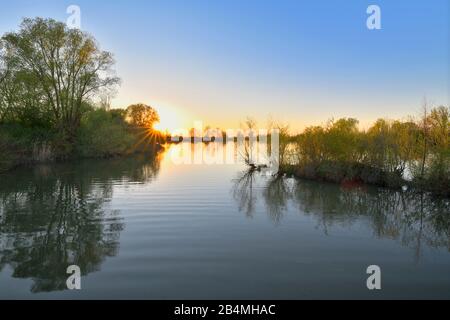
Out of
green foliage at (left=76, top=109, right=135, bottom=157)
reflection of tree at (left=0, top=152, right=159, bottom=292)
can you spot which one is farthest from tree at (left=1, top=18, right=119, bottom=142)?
reflection of tree at (left=0, top=152, right=159, bottom=292)

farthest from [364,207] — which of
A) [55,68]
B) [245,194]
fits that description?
[55,68]

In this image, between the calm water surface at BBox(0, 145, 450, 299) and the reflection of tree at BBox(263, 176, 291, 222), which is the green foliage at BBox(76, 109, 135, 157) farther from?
the reflection of tree at BBox(263, 176, 291, 222)

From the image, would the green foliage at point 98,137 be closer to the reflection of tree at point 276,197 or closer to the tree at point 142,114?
the reflection of tree at point 276,197

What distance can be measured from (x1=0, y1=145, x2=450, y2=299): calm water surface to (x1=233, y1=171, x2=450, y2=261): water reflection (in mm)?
50

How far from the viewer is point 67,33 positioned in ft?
131

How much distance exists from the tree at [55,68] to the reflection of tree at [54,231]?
22.6m

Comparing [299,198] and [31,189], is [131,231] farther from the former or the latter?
[31,189]

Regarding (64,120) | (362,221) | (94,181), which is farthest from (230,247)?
(64,120)

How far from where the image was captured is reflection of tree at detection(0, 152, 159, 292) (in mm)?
7668

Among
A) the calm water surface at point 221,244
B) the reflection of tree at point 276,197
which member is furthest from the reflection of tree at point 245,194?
the reflection of tree at point 276,197

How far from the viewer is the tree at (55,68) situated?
3719cm

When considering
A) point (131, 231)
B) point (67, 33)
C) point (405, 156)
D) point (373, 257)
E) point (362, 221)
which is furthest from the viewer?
point (67, 33)

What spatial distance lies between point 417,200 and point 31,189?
19.5 meters

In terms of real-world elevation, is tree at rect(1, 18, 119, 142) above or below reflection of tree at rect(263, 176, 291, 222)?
above
